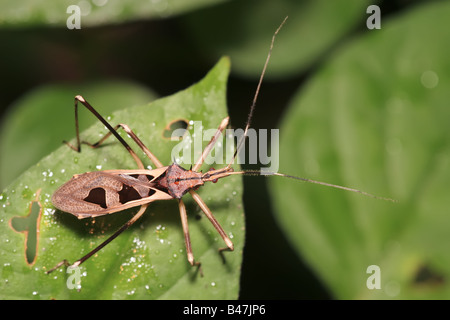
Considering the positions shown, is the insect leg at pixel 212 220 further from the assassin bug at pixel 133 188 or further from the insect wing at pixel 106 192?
the insect wing at pixel 106 192

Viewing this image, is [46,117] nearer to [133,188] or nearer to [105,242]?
[133,188]

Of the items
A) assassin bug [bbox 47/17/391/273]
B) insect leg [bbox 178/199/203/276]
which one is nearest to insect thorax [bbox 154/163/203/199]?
assassin bug [bbox 47/17/391/273]

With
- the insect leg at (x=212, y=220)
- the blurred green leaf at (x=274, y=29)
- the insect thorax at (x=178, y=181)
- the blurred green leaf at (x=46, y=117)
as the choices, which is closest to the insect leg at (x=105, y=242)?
the insect thorax at (x=178, y=181)

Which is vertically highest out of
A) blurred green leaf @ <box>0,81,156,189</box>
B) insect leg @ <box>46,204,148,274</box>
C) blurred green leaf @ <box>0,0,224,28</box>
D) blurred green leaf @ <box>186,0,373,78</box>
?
blurred green leaf @ <box>186,0,373,78</box>

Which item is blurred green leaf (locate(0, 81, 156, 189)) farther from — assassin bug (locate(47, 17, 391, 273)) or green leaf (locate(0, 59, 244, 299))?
green leaf (locate(0, 59, 244, 299))

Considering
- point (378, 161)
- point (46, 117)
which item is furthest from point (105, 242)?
point (378, 161)

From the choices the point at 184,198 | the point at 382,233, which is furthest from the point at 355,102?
the point at 184,198
